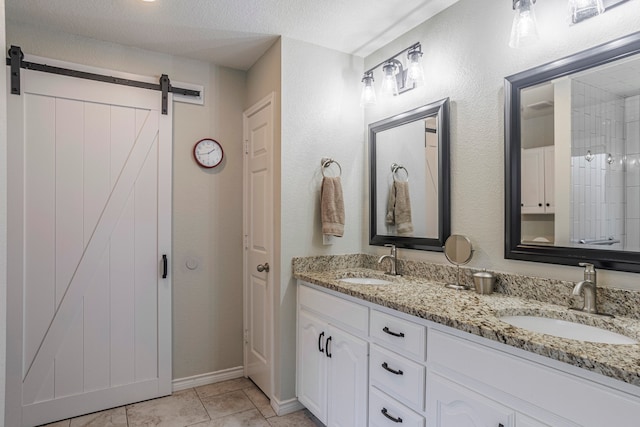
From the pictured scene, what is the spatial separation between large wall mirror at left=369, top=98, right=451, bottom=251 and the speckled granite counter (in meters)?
0.26

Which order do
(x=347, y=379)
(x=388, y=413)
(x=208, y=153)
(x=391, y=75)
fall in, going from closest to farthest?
(x=388, y=413), (x=347, y=379), (x=391, y=75), (x=208, y=153)

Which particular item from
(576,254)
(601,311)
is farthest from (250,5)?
(601,311)

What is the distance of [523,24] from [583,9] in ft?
0.68

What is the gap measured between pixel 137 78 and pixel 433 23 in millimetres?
1939

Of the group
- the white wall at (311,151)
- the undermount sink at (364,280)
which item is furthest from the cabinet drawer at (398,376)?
the white wall at (311,151)

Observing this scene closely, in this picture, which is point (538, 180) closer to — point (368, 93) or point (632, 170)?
point (632, 170)

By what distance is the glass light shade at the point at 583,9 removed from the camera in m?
1.37

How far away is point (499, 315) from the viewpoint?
1.41 m

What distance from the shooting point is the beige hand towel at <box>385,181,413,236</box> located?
235 centimetres

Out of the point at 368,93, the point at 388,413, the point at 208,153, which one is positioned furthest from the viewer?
the point at 208,153

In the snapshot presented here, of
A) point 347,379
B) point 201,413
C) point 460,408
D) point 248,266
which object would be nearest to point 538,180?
point 460,408

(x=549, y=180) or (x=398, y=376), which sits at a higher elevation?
(x=549, y=180)

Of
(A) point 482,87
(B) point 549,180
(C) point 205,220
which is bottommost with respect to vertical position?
(C) point 205,220

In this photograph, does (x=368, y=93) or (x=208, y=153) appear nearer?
(x=368, y=93)
